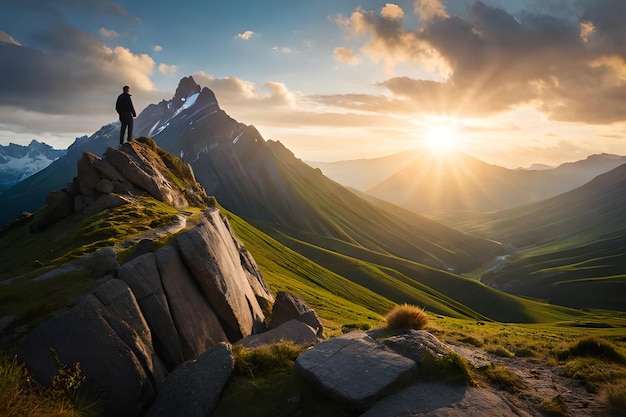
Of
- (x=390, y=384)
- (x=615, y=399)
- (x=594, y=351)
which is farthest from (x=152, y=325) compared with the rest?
(x=594, y=351)

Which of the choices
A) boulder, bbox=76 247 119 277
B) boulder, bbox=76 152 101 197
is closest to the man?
boulder, bbox=76 152 101 197

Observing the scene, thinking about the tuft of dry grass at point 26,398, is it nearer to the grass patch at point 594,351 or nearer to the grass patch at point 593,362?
the grass patch at point 593,362

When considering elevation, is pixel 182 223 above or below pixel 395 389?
above

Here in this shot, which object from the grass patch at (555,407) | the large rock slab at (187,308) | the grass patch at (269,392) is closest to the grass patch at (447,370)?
the grass patch at (555,407)

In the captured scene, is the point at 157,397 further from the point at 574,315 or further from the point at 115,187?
the point at 574,315

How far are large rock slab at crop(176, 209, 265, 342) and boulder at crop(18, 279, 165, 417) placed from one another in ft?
16.6

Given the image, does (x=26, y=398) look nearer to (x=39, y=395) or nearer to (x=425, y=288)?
(x=39, y=395)

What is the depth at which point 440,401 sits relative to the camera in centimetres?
1213

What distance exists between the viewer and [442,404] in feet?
39.3

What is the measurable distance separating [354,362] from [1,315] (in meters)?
13.3

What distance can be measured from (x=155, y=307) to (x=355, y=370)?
29.7ft

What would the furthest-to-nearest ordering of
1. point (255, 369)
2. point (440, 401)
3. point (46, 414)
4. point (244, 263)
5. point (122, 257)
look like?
point (244, 263)
point (122, 257)
point (255, 369)
point (440, 401)
point (46, 414)

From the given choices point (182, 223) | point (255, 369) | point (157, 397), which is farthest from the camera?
point (182, 223)

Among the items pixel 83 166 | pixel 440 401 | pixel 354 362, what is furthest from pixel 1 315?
pixel 83 166
